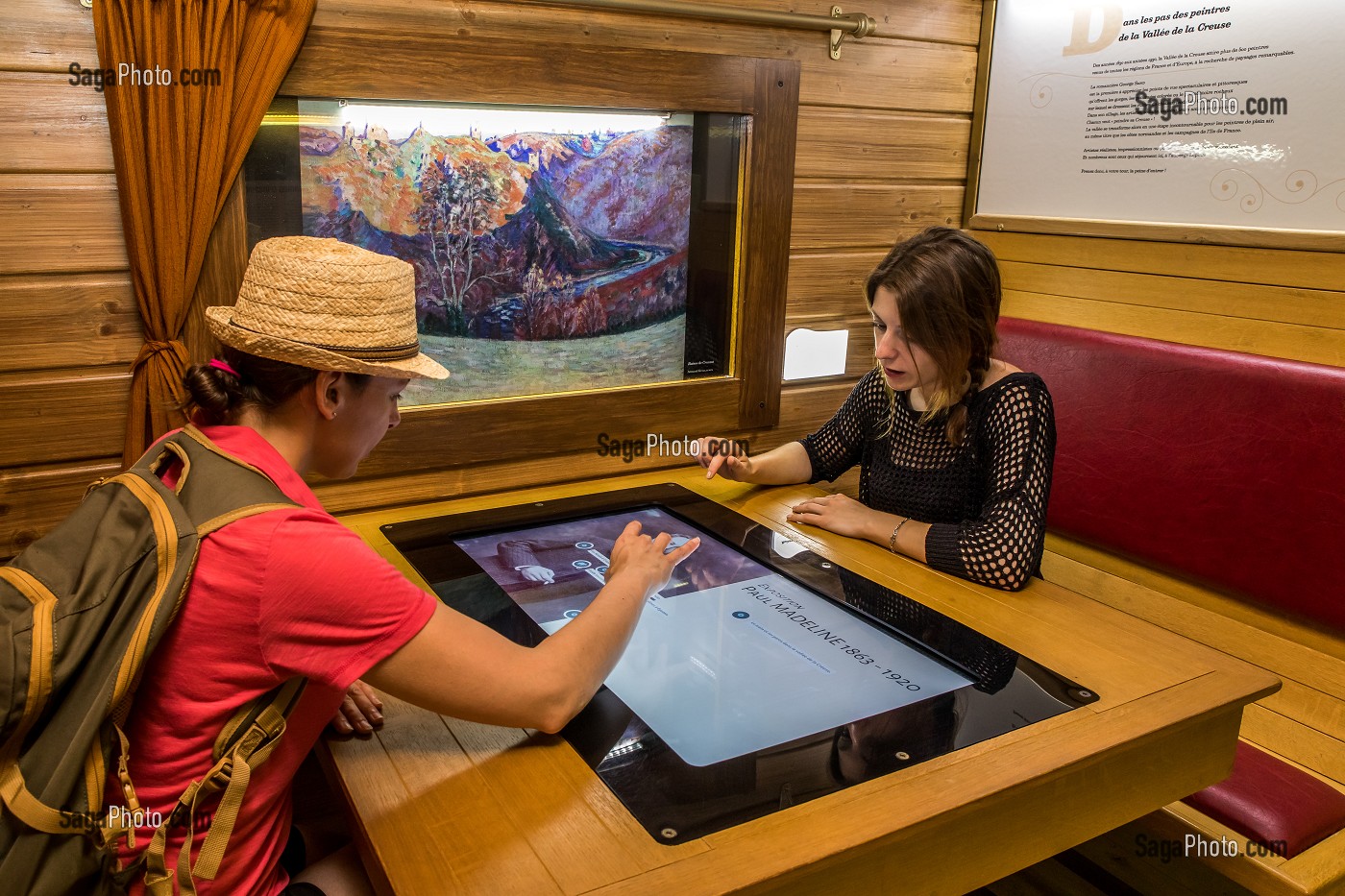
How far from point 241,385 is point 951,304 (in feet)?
4.29

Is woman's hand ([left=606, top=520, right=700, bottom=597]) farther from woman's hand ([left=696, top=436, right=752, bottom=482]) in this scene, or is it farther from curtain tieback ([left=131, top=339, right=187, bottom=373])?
curtain tieback ([left=131, top=339, right=187, bottom=373])

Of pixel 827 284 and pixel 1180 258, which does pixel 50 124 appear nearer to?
pixel 827 284

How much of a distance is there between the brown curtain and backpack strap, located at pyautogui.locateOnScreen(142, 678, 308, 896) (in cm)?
98

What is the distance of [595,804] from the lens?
114 cm

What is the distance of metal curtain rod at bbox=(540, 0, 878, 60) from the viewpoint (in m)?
2.21

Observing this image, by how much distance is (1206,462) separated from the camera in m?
2.16

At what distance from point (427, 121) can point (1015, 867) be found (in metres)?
1.73

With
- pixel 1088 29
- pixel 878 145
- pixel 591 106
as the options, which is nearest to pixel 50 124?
pixel 591 106

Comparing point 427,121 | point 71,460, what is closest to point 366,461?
point 71,460

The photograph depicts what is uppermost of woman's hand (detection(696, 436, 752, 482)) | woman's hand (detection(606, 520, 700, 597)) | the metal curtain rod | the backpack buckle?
the metal curtain rod

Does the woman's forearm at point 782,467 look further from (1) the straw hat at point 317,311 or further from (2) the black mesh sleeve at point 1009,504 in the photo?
(1) the straw hat at point 317,311

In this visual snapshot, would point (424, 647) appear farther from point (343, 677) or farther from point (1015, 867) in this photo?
point (1015, 867)

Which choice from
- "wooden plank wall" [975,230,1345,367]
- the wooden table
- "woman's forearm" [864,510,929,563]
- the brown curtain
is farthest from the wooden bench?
the brown curtain

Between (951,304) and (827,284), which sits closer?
(951,304)
